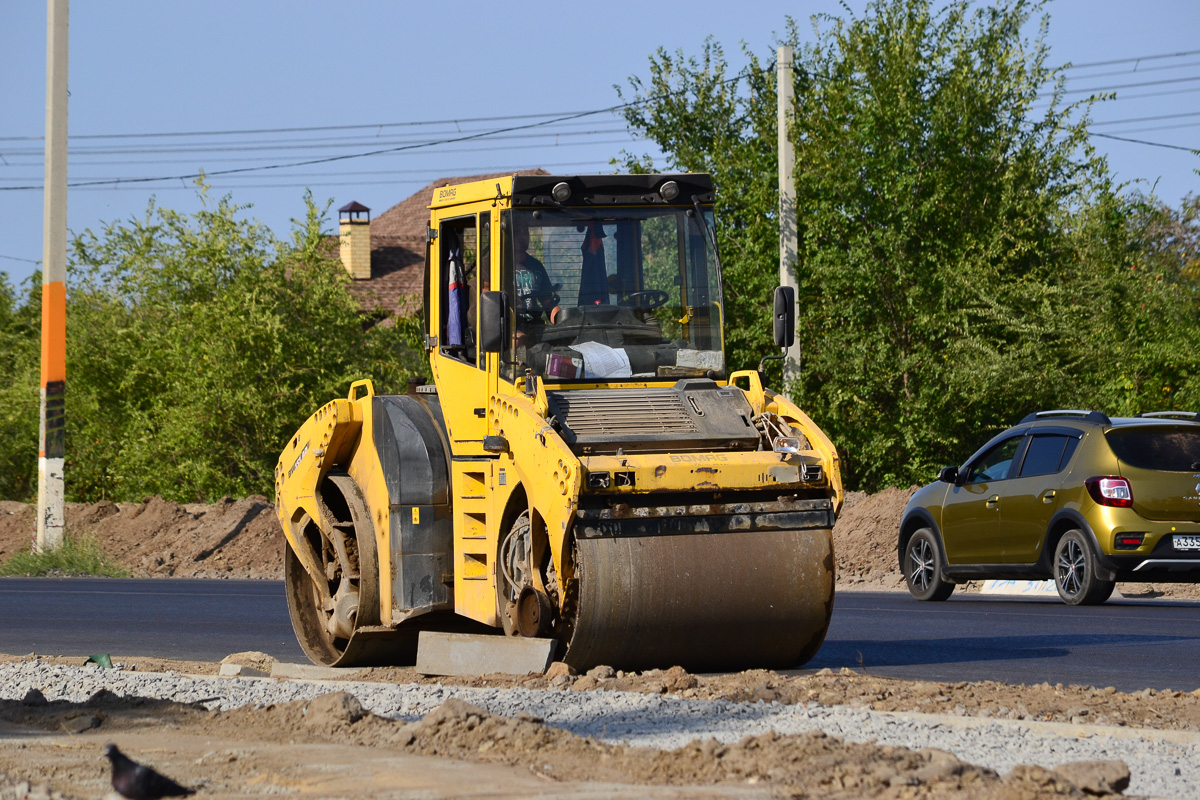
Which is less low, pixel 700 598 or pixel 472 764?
pixel 700 598

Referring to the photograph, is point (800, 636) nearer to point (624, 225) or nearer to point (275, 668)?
point (624, 225)

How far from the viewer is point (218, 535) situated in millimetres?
25062

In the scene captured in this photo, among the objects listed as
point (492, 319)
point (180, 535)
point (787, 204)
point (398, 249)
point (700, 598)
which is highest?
point (398, 249)

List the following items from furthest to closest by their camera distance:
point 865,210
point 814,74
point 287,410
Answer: point 287,410
point 814,74
point 865,210

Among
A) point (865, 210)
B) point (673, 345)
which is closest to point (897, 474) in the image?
point (865, 210)

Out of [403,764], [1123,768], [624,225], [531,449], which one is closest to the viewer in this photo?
[1123,768]

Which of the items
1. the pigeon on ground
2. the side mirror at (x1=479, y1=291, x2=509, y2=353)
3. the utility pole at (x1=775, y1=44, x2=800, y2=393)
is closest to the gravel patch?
the pigeon on ground

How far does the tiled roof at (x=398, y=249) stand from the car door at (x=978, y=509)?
106 feet

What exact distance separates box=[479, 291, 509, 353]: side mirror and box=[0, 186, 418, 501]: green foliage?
19431 millimetres

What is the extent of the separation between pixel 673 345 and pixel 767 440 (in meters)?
1.08

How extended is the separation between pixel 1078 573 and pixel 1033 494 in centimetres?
88

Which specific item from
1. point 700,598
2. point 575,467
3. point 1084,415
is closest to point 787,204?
point 1084,415

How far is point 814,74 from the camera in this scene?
2597 centimetres

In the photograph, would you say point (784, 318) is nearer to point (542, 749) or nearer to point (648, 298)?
point (648, 298)
